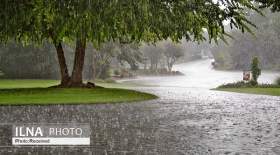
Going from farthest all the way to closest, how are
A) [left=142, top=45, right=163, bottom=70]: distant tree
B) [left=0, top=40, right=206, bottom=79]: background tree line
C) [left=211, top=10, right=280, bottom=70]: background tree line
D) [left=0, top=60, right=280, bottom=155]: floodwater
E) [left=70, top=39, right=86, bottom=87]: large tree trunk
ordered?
[left=211, top=10, right=280, bottom=70]: background tree line, [left=142, top=45, right=163, bottom=70]: distant tree, [left=0, top=40, right=206, bottom=79]: background tree line, [left=70, top=39, right=86, bottom=87]: large tree trunk, [left=0, top=60, right=280, bottom=155]: floodwater

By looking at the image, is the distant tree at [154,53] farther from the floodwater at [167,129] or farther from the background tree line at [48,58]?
the floodwater at [167,129]

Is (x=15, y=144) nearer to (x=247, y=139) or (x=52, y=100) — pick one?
(x=247, y=139)

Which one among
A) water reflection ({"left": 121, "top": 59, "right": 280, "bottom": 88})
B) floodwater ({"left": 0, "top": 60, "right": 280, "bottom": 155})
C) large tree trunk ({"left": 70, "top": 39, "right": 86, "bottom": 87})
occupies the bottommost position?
water reflection ({"left": 121, "top": 59, "right": 280, "bottom": 88})

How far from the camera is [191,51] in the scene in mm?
154250

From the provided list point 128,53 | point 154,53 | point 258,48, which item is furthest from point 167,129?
point 258,48

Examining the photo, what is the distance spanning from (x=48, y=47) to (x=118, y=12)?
43158 mm

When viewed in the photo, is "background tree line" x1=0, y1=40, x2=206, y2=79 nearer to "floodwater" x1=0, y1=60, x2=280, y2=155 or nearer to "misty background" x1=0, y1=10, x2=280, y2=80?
"misty background" x1=0, y1=10, x2=280, y2=80

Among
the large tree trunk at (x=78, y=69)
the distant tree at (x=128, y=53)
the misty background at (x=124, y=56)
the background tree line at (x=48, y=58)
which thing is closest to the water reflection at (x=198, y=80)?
the distant tree at (x=128, y=53)

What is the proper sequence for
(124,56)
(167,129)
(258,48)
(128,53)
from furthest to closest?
(258,48) < (128,53) < (124,56) < (167,129)

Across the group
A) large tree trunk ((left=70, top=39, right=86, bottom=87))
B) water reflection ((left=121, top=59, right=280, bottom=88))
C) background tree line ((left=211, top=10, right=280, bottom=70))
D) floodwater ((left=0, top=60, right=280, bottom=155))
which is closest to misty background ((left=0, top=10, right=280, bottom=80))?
background tree line ((left=211, top=10, right=280, bottom=70))

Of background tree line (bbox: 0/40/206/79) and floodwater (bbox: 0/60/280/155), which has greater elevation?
background tree line (bbox: 0/40/206/79)

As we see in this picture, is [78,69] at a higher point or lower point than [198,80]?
higher

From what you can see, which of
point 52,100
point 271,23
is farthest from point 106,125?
point 271,23

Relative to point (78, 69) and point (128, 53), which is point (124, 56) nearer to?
point (128, 53)
